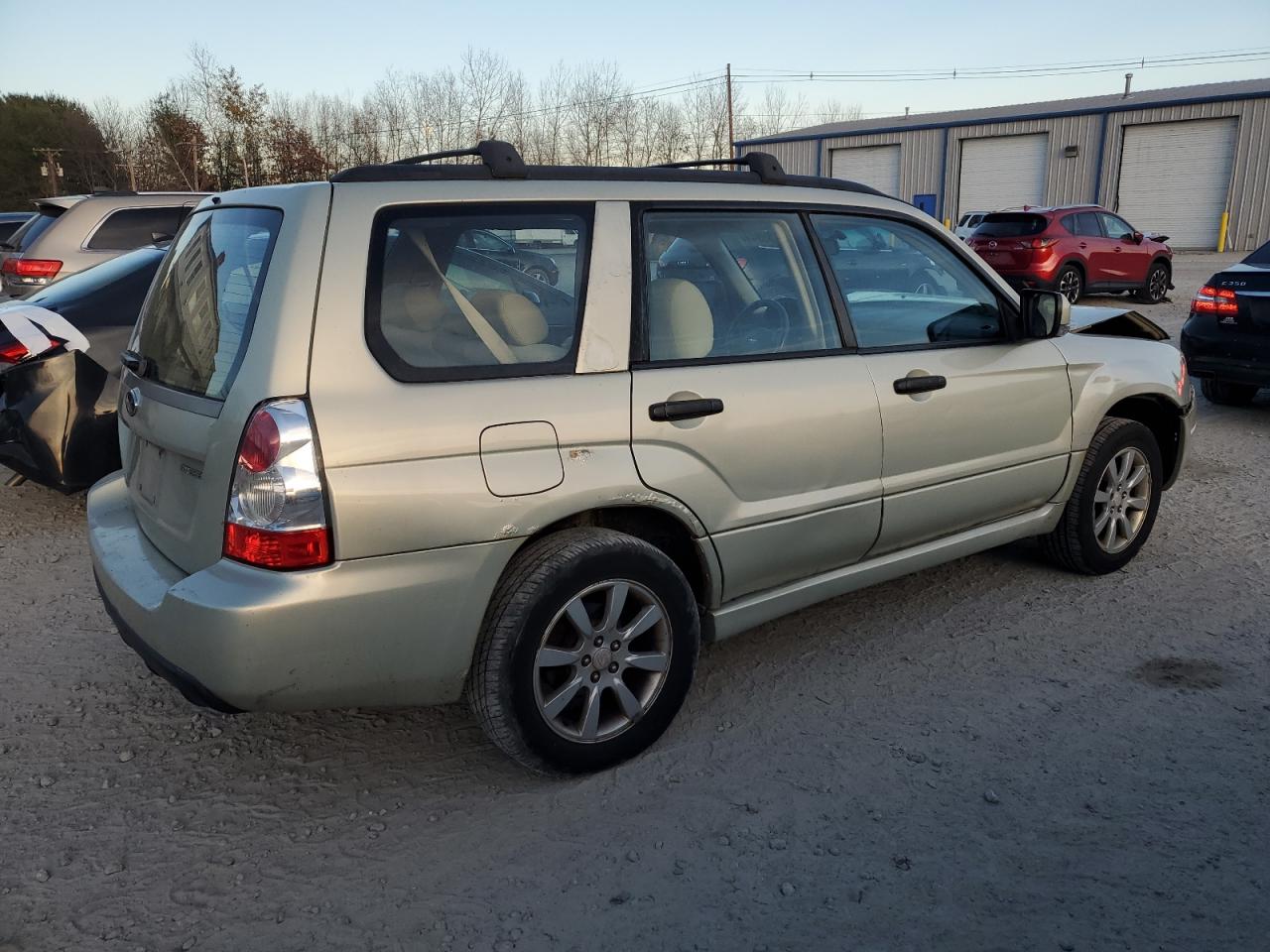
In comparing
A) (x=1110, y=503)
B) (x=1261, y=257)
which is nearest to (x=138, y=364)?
(x=1110, y=503)

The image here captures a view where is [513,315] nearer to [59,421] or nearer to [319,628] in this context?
[319,628]

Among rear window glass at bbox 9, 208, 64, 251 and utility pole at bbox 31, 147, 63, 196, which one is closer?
rear window glass at bbox 9, 208, 64, 251

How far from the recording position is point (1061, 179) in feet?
117

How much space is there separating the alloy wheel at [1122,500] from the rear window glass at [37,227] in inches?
371

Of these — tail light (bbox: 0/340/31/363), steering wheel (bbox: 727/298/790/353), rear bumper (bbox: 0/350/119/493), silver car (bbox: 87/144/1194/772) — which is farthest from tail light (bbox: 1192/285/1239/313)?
tail light (bbox: 0/340/31/363)

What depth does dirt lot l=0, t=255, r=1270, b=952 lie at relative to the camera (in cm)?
241

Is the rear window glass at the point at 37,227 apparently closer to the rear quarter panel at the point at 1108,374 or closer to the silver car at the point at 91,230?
the silver car at the point at 91,230

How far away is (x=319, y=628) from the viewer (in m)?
2.53

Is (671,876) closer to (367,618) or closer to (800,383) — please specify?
(367,618)

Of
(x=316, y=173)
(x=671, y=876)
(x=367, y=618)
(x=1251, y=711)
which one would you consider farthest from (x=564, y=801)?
(x=316, y=173)

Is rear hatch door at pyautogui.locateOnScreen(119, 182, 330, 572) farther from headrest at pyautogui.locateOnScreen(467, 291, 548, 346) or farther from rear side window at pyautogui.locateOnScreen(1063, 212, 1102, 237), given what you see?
rear side window at pyautogui.locateOnScreen(1063, 212, 1102, 237)

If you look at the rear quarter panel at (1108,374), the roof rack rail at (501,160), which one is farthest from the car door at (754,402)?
the rear quarter panel at (1108,374)

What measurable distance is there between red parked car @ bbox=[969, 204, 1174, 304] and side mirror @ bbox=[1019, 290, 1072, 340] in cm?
1379

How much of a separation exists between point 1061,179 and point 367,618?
38.3 meters
